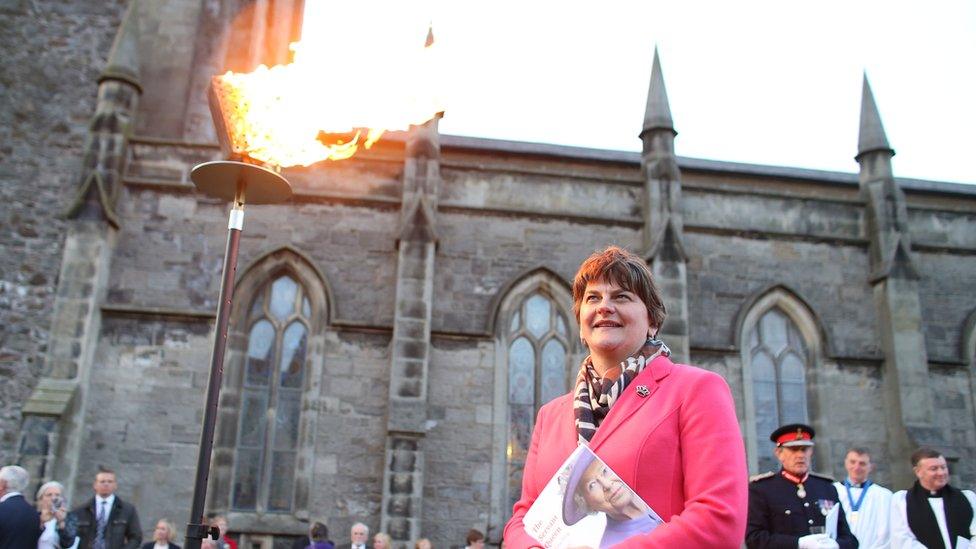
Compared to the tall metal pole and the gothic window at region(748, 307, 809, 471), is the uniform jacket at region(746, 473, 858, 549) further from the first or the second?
the gothic window at region(748, 307, 809, 471)

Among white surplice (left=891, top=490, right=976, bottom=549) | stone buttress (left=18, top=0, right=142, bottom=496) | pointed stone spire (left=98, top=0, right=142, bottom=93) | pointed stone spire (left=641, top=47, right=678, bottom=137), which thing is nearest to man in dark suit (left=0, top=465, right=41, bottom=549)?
stone buttress (left=18, top=0, right=142, bottom=496)

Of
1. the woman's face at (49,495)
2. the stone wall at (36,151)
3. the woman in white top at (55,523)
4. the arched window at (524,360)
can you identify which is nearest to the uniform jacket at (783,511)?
the woman in white top at (55,523)

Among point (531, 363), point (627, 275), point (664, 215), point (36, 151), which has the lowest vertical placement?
point (627, 275)

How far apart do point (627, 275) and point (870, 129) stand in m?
13.8

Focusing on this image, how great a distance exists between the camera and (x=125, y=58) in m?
13.5

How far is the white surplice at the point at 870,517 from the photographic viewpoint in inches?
276

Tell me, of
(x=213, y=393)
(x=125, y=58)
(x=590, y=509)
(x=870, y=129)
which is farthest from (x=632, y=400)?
(x=870, y=129)

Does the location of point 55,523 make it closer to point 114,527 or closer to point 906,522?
point 114,527

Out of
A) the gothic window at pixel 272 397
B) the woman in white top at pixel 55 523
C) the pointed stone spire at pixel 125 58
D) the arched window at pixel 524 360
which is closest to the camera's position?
the woman in white top at pixel 55 523

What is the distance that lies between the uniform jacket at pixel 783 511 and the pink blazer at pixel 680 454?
3.57 m

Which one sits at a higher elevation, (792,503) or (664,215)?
(664,215)

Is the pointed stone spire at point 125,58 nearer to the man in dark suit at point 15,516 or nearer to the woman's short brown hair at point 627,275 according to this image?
the man in dark suit at point 15,516

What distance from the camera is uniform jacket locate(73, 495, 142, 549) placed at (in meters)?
8.51

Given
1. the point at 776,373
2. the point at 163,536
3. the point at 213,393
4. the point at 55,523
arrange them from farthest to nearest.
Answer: the point at 776,373 → the point at 163,536 → the point at 55,523 → the point at 213,393
